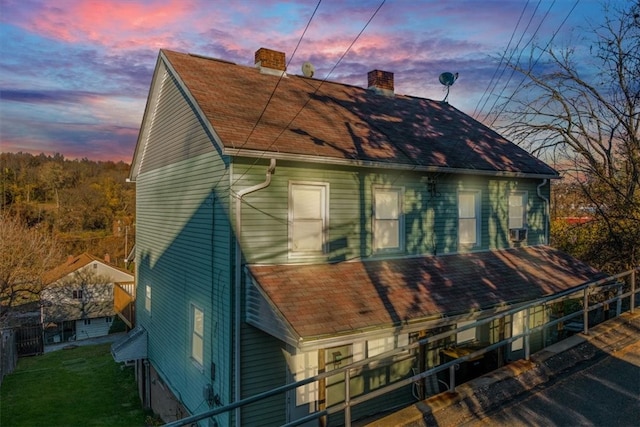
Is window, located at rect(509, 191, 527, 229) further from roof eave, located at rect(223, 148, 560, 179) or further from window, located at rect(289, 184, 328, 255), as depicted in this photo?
window, located at rect(289, 184, 328, 255)

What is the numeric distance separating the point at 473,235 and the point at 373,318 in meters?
5.56

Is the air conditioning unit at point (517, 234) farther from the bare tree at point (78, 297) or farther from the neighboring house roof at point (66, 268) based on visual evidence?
the bare tree at point (78, 297)

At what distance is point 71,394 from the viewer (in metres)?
19.4

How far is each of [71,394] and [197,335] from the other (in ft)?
44.3

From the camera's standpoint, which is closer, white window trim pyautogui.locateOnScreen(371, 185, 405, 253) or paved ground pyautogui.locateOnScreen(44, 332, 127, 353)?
white window trim pyautogui.locateOnScreen(371, 185, 405, 253)

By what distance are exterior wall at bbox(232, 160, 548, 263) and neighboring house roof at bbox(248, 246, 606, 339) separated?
334 mm

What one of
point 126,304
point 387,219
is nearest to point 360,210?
point 387,219

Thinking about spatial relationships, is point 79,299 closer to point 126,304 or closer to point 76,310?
point 76,310

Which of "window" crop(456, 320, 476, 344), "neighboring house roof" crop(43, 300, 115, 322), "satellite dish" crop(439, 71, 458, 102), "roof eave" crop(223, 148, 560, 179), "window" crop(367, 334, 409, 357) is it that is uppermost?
"satellite dish" crop(439, 71, 458, 102)

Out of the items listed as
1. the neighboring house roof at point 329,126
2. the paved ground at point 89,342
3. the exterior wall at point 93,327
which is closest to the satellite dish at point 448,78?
the neighboring house roof at point 329,126

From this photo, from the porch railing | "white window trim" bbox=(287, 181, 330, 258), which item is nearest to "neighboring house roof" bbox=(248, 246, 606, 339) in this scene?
"white window trim" bbox=(287, 181, 330, 258)

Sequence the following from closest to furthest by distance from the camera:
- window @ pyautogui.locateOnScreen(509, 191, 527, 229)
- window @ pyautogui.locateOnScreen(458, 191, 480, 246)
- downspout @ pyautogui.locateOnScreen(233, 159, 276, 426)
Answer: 1. downspout @ pyautogui.locateOnScreen(233, 159, 276, 426)
2. window @ pyautogui.locateOnScreen(458, 191, 480, 246)
3. window @ pyautogui.locateOnScreen(509, 191, 527, 229)

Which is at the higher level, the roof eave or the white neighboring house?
the roof eave

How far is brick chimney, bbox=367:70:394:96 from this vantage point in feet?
49.6
